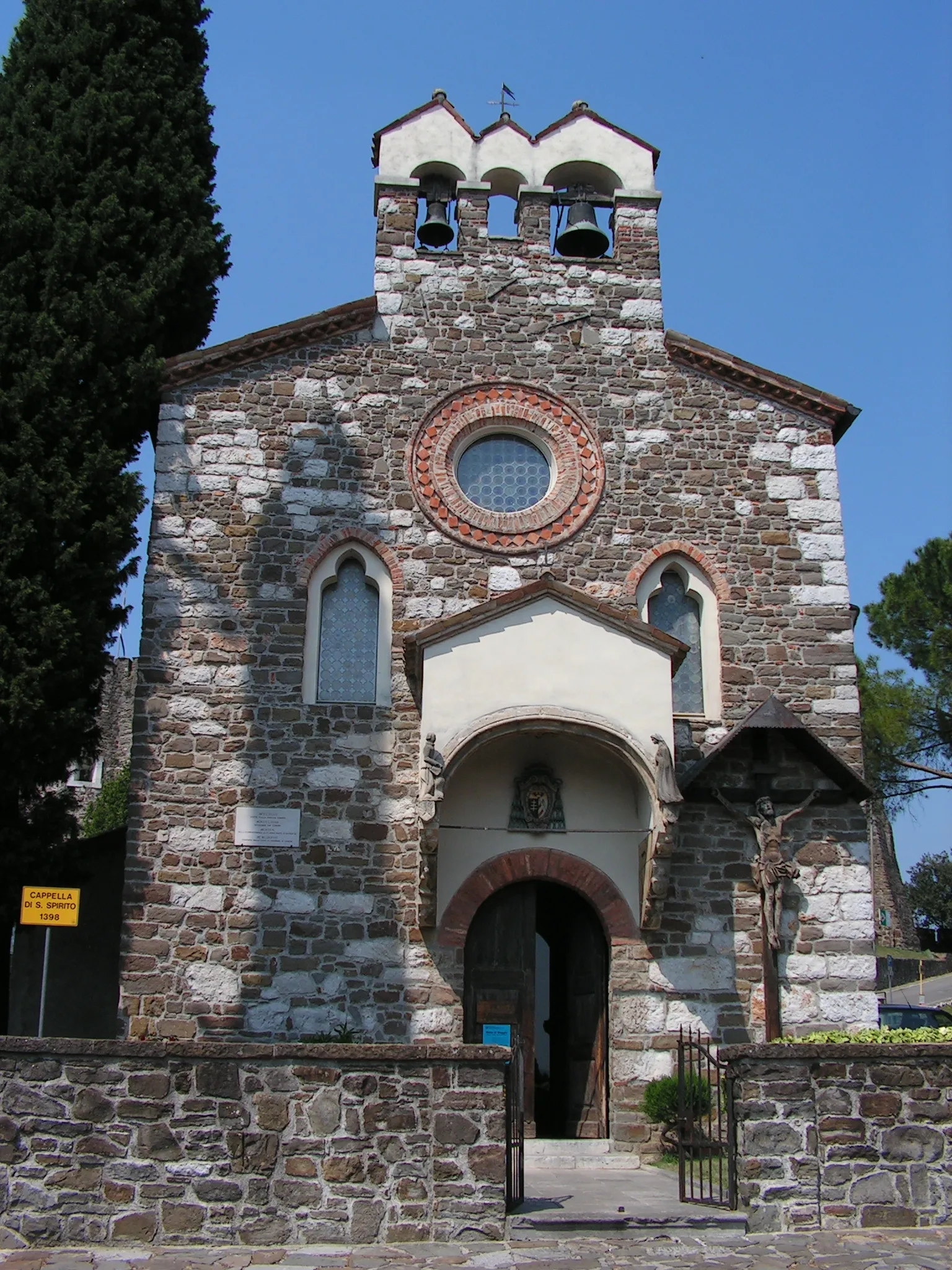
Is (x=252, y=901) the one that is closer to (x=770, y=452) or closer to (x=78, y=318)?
(x=78, y=318)

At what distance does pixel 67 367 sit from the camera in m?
13.2

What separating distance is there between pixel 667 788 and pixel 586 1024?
282 cm

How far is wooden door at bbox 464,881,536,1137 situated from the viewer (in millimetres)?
12727

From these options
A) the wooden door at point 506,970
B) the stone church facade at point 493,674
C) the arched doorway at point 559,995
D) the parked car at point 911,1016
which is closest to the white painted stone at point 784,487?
the stone church facade at point 493,674

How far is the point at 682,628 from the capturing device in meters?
14.0

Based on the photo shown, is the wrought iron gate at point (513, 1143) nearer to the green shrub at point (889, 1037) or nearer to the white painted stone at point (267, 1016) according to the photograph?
the green shrub at point (889, 1037)

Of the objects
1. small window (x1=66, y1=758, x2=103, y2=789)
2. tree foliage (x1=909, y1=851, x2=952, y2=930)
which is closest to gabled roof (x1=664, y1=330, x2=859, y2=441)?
small window (x1=66, y1=758, x2=103, y2=789)

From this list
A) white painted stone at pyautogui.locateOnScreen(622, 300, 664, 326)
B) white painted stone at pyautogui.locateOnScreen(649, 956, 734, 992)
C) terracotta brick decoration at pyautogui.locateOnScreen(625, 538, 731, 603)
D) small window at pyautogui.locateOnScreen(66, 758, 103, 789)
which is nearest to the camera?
white painted stone at pyautogui.locateOnScreen(649, 956, 734, 992)

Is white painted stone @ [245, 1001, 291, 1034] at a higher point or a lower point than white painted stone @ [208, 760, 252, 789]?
lower

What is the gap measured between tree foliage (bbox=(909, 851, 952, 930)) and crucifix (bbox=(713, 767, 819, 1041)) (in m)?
33.2

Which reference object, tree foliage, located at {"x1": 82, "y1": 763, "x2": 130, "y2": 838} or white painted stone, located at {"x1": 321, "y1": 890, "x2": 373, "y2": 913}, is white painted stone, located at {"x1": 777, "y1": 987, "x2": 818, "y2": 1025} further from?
tree foliage, located at {"x1": 82, "y1": 763, "x2": 130, "y2": 838}

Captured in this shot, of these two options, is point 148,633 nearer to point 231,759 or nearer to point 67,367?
point 231,759

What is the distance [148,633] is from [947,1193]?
29.2 feet

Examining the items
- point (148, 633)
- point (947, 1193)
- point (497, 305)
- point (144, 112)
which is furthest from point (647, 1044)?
point (144, 112)
